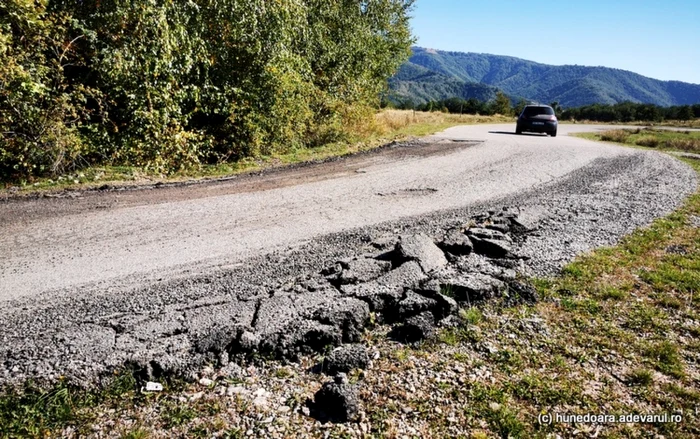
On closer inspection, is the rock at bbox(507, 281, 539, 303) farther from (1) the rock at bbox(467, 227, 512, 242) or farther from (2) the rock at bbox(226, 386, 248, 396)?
(2) the rock at bbox(226, 386, 248, 396)

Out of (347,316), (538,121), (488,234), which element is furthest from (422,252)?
(538,121)

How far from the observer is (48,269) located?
3.76 m

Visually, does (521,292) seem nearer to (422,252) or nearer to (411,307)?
(422,252)

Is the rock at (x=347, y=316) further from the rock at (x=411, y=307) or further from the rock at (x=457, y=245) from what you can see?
the rock at (x=457, y=245)

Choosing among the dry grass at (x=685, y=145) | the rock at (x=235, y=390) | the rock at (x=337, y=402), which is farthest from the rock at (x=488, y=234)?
the dry grass at (x=685, y=145)

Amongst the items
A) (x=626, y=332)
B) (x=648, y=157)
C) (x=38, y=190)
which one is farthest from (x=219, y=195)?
(x=648, y=157)

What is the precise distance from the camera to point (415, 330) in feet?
9.98

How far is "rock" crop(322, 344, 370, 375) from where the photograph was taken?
268 centimetres

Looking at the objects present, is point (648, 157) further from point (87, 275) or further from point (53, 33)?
point (53, 33)

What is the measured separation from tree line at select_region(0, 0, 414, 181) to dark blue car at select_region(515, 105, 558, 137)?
1272 cm

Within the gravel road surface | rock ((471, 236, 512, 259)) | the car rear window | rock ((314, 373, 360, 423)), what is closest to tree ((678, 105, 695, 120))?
the car rear window

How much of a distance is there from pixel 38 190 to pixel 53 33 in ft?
9.60

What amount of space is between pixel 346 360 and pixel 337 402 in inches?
16.2

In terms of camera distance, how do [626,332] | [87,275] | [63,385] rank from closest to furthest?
1. [63,385]
2. [626,332]
3. [87,275]
